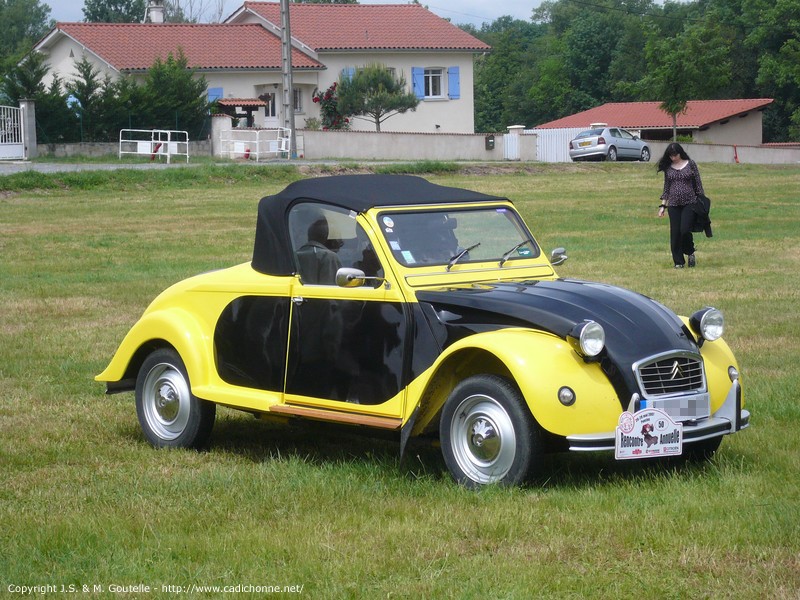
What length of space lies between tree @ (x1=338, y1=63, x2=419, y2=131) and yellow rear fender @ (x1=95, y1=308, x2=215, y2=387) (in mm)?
47032

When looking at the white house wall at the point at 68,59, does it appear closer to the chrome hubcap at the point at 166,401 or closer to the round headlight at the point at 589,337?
the chrome hubcap at the point at 166,401

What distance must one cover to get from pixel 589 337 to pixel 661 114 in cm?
7199

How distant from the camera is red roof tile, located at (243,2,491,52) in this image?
5962 centimetres

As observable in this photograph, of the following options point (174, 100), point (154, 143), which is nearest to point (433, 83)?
point (174, 100)

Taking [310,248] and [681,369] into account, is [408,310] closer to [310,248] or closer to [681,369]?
[310,248]

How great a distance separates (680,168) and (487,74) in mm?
100037

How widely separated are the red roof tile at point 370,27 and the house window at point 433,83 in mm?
1378

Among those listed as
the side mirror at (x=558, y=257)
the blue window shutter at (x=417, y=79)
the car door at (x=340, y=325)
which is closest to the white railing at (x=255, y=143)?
the blue window shutter at (x=417, y=79)

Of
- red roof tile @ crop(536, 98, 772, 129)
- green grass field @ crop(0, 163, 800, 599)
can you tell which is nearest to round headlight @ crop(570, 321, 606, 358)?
green grass field @ crop(0, 163, 800, 599)

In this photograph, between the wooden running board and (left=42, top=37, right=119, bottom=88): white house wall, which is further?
(left=42, top=37, right=119, bottom=88): white house wall

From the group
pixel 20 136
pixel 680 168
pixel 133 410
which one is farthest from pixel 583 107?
pixel 133 410

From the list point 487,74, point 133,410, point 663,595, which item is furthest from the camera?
point 487,74

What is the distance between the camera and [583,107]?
97625mm

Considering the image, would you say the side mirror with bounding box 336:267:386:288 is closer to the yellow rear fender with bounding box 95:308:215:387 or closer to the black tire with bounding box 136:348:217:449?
the yellow rear fender with bounding box 95:308:215:387
